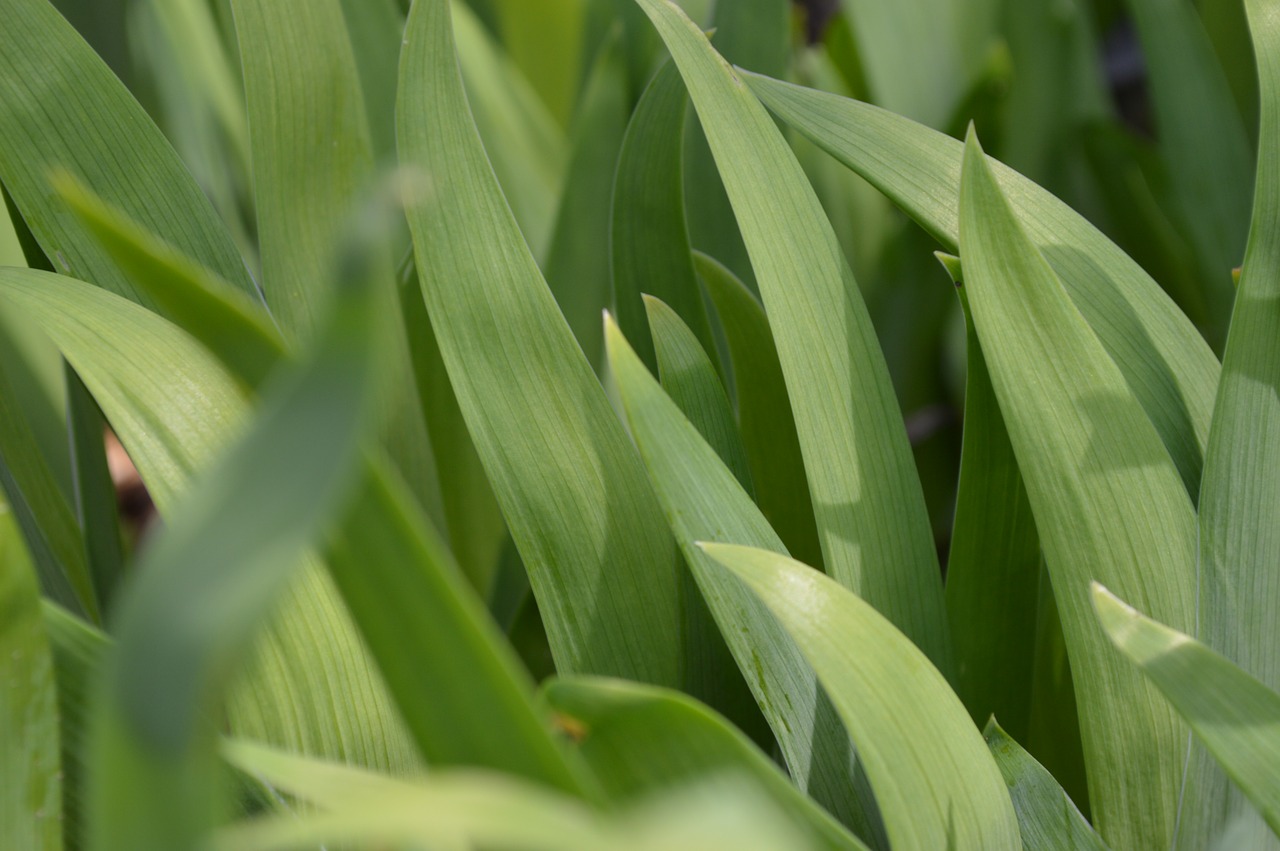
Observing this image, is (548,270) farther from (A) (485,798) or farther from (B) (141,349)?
(A) (485,798)

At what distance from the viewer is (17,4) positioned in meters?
0.34

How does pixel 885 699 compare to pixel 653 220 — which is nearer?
pixel 885 699

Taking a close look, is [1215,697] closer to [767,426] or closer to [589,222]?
[767,426]

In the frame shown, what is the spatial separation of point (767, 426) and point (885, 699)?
0.19 meters

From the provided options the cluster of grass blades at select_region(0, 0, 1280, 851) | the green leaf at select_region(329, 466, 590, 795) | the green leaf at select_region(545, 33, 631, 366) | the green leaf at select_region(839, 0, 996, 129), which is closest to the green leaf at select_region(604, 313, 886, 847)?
the cluster of grass blades at select_region(0, 0, 1280, 851)

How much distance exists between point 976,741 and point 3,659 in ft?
0.83

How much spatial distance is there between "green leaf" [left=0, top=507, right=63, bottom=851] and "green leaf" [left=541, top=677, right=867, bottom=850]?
14cm

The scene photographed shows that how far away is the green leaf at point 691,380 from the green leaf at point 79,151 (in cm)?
17

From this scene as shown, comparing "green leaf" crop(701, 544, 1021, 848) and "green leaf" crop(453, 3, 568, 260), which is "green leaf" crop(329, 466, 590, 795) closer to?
"green leaf" crop(701, 544, 1021, 848)

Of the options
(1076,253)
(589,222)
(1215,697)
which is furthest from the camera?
(589,222)

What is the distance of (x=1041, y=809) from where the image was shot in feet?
0.96

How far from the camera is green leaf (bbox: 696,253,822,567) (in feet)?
1.33

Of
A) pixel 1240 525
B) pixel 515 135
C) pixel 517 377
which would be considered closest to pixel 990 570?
pixel 1240 525

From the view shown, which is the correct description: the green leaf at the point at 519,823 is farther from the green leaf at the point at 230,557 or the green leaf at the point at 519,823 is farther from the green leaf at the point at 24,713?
the green leaf at the point at 24,713
